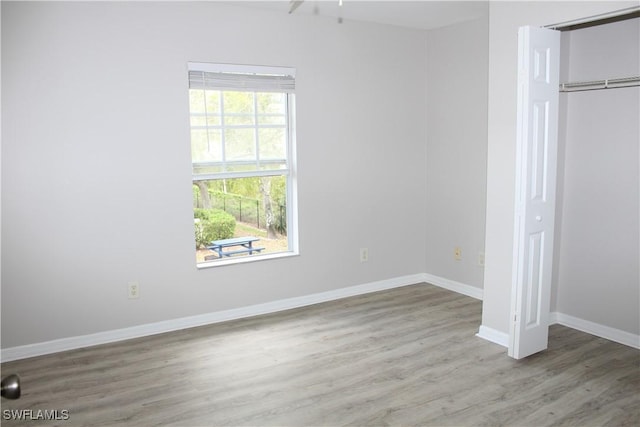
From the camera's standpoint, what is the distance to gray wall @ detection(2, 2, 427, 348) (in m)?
3.60

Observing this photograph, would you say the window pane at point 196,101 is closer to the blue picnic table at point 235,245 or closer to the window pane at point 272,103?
the window pane at point 272,103

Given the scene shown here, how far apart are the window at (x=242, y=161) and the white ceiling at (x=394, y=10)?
0.51m

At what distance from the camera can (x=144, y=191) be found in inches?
157

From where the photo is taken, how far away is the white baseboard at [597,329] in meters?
3.78

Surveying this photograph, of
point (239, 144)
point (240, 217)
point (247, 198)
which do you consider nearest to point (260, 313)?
point (240, 217)

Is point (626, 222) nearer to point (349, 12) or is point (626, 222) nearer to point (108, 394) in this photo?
point (349, 12)

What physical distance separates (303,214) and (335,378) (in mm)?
1708

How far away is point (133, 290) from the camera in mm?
4027

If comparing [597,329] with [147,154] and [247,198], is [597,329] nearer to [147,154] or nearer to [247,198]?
[247,198]

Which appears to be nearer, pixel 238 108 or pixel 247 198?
pixel 238 108

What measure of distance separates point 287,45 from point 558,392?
3.18 meters

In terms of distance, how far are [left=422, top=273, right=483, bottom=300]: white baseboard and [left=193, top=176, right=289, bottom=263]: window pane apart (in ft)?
5.14

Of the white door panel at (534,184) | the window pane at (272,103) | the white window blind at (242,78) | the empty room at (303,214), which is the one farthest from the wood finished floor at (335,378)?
the white window blind at (242,78)

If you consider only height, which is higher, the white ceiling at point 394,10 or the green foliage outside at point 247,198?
the white ceiling at point 394,10
